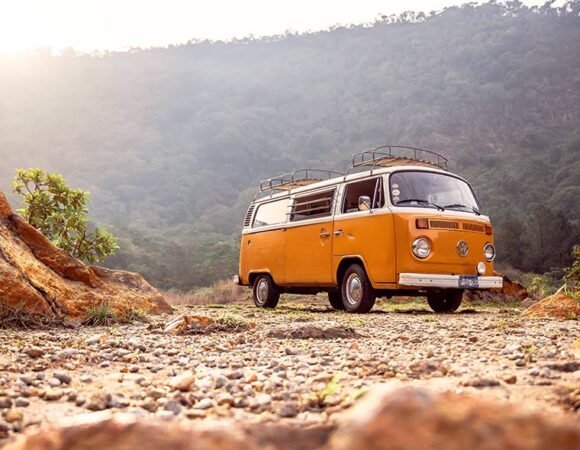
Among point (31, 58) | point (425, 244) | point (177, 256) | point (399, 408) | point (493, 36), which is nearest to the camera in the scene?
point (399, 408)

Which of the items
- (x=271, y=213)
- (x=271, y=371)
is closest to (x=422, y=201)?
(x=271, y=213)

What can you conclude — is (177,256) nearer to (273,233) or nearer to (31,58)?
(273,233)

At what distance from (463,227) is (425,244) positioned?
0.79m

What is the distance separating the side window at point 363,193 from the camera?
966 cm

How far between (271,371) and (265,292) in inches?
349

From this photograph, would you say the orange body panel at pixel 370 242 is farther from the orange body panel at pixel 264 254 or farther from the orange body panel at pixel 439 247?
the orange body panel at pixel 264 254

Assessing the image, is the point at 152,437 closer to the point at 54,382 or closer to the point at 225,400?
the point at 225,400

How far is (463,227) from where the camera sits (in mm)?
9664

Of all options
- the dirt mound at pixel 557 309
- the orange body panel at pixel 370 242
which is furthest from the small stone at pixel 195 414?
the orange body panel at pixel 370 242

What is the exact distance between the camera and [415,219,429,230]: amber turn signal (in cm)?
922

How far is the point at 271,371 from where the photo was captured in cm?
369

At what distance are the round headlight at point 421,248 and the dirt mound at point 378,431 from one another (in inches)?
301

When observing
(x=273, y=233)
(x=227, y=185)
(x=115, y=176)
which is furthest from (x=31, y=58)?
(x=273, y=233)

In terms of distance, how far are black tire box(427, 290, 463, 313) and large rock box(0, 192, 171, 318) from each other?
15.6 ft
